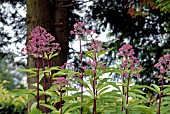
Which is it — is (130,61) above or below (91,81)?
above

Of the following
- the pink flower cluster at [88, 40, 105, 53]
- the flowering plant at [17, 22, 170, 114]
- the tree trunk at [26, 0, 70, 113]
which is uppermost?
the tree trunk at [26, 0, 70, 113]

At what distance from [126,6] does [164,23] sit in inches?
35.4

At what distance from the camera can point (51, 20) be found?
4.54 meters

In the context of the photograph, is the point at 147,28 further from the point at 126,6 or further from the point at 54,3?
the point at 54,3

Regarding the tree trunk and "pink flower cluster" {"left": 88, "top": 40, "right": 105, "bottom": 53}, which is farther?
the tree trunk

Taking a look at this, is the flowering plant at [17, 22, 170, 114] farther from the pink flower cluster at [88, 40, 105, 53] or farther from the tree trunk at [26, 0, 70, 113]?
the tree trunk at [26, 0, 70, 113]

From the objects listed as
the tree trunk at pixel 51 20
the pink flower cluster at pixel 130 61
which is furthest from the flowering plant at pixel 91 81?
the tree trunk at pixel 51 20

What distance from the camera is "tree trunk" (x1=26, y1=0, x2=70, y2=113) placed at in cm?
433

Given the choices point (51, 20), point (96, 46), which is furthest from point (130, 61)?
point (51, 20)

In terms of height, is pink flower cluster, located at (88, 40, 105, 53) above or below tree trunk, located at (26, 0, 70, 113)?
below

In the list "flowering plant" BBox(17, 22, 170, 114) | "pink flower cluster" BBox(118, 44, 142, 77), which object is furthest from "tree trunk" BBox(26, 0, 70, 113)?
"pink flower cluster" BBox(118, 44, 142, 77)

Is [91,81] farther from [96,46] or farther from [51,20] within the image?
[51,20]

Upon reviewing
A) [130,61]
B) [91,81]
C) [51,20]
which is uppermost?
[51,20]

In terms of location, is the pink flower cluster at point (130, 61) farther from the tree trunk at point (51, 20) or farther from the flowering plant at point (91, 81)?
the tree trunk at point (51, 20)
